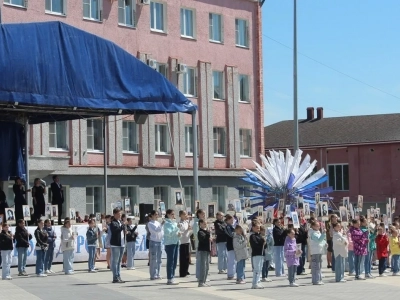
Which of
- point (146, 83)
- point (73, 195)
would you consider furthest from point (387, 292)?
point (73, 195)

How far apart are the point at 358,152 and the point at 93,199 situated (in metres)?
30.3

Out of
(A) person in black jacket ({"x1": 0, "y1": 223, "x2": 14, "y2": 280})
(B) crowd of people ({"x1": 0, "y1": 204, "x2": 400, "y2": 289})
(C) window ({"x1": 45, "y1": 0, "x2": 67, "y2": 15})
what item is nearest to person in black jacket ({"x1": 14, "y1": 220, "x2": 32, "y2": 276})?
(B) crowd of people ({"x1": 0, "y1": 204, "x2": 400, "y2": 289})

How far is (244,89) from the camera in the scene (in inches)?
2076

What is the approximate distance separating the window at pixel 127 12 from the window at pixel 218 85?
6.31 meters

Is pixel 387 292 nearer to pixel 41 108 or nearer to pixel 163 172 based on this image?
pixel 41 108

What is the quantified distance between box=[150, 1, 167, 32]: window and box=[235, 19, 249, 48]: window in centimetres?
564

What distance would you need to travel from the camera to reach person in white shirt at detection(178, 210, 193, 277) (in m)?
26.2

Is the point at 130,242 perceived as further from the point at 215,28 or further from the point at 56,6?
the point at 215,28

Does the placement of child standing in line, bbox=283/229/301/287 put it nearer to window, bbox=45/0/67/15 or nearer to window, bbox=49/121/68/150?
window, bbox=49/121/68/150

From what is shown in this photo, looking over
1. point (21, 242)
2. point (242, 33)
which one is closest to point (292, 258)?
point (21, 242)

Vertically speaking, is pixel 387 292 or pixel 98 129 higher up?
pixel 98 129

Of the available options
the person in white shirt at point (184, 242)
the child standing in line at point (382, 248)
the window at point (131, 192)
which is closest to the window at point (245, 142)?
the window at point (131, 192)

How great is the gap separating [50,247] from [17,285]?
3.33m

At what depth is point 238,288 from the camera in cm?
2411
